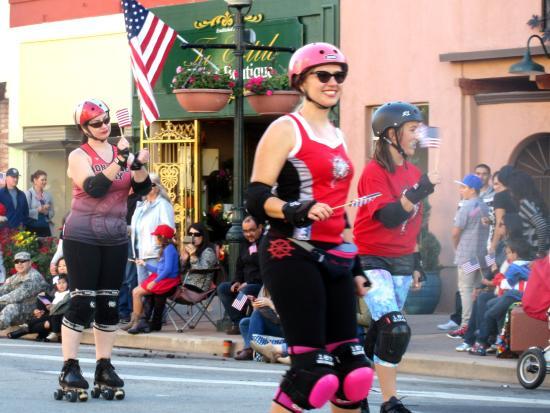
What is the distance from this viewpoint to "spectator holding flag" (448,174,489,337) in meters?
15.1

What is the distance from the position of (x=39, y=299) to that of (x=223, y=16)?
7541 mm

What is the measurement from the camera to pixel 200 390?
32.4 ft

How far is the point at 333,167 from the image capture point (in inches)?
263

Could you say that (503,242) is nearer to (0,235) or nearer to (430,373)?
(430,373)

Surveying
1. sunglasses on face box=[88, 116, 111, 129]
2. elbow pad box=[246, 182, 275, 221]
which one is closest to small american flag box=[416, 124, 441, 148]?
elbow pad box=[246, 182, 275, 221]

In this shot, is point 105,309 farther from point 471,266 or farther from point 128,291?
point 128,291

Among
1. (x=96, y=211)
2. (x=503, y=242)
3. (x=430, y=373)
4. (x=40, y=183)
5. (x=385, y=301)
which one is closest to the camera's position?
(x=385, y=301)

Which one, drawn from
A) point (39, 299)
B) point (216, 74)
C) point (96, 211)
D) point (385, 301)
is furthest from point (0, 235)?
point (385, 301)

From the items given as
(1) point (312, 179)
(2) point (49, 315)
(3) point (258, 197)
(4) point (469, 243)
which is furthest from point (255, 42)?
(3) point (258, 197)

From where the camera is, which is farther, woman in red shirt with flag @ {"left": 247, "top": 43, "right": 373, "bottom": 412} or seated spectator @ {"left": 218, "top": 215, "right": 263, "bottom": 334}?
seated spectator @ {"left": 218, "top": 215, "right": 263, "bottom": 334}

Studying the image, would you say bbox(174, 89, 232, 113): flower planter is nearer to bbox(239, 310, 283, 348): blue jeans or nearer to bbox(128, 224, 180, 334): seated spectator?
bbox(128, 224, 180, 334): seated spectator

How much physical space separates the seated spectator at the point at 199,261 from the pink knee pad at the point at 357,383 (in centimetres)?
958

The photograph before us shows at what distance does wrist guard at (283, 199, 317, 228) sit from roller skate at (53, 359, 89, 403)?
125 inches

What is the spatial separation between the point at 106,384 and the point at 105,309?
0.51 metres
